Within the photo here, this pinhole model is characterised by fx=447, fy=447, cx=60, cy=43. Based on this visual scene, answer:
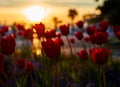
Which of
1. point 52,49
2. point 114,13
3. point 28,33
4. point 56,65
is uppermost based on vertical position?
point 52,49

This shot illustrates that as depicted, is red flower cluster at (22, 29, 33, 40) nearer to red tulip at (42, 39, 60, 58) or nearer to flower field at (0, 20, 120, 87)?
flower field at (0, 20, 120, 87)

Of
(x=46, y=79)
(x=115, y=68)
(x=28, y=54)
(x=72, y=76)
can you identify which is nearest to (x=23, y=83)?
(x=46, y=79)

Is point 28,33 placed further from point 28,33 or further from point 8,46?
point 8,46

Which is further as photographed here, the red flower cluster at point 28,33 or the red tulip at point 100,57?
the red flower cluster at point 28,33

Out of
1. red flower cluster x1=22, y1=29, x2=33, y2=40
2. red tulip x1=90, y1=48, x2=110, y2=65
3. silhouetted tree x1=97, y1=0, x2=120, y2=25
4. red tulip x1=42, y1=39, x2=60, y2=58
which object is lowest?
silhouetted tree x1=97, y1=0, x2=120, y2=25

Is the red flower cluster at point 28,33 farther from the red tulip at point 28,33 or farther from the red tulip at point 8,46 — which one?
the red tulip at point 8,46

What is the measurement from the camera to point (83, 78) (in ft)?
25.3

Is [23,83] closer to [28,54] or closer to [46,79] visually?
[46,79]

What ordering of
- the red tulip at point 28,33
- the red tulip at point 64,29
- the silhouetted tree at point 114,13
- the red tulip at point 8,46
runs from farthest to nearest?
the silhouetted tree at point 114,13 → the red tulip at point 28,33 → the red tulip at point 64,29 → the red tulip at point 8,46

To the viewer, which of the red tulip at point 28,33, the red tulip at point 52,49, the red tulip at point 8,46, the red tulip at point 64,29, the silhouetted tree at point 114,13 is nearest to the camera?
the red tulip at point 52,49

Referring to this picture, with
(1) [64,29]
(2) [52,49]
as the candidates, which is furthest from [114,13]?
(2) [52,49]

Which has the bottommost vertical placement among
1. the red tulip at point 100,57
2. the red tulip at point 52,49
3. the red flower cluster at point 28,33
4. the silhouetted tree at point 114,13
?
the silhouetted tree at point 114,13

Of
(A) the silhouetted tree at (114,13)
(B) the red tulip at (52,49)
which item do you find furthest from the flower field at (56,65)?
(A) the silhouetted tree at (114,13)

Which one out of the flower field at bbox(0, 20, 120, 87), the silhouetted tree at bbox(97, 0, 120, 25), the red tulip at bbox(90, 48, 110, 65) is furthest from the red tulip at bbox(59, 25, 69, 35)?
the silhouetted tree at bbox(97, 0, 120, 25)
